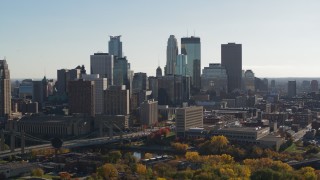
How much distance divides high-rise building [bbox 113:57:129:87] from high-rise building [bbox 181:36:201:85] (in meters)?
29.2

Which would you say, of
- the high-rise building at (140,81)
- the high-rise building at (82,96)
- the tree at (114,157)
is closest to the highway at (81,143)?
the tree at (114,157)

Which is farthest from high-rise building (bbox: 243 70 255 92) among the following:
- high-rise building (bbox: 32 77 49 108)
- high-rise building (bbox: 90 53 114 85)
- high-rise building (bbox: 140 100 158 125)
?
high-rise building (bbox: 140 100 158 125)

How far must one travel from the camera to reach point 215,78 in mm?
139375

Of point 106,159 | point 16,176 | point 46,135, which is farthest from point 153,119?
point 16,176

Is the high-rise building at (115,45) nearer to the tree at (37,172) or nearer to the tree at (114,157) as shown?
the tree at (114,157)

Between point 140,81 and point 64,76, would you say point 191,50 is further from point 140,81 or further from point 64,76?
point 64,76

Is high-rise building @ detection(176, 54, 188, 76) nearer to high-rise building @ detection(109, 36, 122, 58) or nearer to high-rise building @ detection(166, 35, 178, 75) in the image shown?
high-rise building @ detection(166, 35, 178, 75)

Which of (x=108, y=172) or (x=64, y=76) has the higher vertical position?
(x=64, y=76)

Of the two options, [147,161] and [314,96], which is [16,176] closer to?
[147,161]

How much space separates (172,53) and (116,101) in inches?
2222

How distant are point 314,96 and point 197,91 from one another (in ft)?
88.0

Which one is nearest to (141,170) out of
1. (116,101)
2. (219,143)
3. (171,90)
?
(219,143)

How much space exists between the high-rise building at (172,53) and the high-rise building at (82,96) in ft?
188

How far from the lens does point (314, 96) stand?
118938mm
